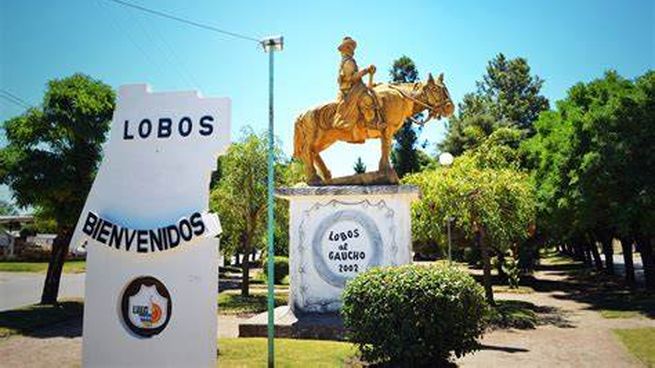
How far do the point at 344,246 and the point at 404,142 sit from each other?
3408 cm

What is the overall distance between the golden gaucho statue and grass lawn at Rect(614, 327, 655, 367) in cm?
648

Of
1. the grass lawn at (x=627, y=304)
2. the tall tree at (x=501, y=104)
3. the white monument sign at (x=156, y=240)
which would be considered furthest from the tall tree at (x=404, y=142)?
the white monument sign at (x=156, y=240)

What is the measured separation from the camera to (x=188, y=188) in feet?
20.9

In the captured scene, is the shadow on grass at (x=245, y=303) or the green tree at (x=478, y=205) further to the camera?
the shadow on grass at (x=245, y=303)

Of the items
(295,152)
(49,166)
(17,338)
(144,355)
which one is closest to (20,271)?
(49,166)

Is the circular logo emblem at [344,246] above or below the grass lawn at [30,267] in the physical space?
above

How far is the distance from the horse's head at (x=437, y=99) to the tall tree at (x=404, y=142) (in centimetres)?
3167

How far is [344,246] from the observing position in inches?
470

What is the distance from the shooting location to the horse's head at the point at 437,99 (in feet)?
40.8

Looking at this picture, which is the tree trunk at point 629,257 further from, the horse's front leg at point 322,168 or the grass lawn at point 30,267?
the grass lawn at point 30,267

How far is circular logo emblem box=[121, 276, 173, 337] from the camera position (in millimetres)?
6297

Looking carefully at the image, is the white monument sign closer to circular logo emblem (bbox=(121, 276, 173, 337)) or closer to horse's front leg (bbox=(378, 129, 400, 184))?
circular logo emblem (bbox=(121, 276, 173, 337))

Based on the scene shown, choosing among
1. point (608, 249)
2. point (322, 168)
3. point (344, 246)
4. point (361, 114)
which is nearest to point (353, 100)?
point (361, 114)

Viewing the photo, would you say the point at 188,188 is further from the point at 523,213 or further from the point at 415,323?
the point at 523,213
